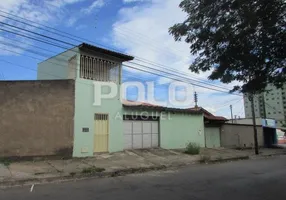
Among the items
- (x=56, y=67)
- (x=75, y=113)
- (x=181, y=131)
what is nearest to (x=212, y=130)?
(x=181, y=131)

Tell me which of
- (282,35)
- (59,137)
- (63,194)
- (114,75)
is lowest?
(63,194)

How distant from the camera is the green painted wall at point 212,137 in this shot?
27.8 m

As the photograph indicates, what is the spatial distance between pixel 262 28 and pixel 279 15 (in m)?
0.46

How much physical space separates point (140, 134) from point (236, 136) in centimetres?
1411

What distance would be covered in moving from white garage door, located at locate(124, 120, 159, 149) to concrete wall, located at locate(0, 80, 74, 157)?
478cm

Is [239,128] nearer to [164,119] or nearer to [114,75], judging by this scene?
[164,119]

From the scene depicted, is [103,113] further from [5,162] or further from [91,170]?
[5,162]

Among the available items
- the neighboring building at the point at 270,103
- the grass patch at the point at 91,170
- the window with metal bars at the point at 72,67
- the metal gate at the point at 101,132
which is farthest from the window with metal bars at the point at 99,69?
the neighboring building at the point at 270,103

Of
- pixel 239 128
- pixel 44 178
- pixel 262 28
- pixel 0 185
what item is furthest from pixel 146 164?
pixel 239 128

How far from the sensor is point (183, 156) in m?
20.1

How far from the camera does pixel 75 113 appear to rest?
1730 centimetres

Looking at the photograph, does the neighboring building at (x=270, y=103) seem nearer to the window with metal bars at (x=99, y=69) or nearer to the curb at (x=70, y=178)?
the window with metal bars at (x=99, y=69)

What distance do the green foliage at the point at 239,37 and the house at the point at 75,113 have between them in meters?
10.2

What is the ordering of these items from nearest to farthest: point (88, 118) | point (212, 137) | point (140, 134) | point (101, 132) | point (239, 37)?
point (239, 37), point (88, 118), point (101, 132), point (140, 134), point (212, 137)
